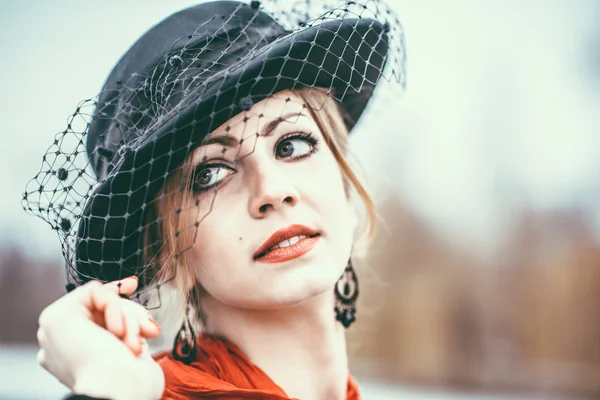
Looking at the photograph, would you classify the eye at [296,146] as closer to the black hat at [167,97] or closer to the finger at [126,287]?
the black hat at [167,97]

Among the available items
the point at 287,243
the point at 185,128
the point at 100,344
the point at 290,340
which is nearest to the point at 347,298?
the point at 290,340

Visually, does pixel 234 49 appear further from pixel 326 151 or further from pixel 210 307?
pixel 210 307

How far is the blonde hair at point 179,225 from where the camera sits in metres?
1.27

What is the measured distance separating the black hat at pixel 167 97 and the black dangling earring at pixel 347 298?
22.2 inches

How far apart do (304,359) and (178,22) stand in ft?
2.89

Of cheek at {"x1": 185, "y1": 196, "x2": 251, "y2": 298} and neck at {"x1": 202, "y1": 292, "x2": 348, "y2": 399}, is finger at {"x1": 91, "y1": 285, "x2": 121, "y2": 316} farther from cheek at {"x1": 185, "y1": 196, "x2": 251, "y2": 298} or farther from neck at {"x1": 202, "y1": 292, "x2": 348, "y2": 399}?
neck at {"x1": 202, "y1": 292, "x2": 348, "y2": 399}

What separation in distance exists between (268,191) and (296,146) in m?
0.18

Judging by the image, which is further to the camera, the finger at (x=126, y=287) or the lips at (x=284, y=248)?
the lips at (x=284, y=248)

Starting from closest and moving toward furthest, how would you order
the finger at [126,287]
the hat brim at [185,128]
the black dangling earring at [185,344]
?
the finger at [126,287] → the hat brim at [185,128] → the black dangling earring at [185,344]

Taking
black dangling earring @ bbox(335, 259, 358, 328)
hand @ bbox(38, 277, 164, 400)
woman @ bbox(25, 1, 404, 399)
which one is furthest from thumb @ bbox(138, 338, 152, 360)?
black dangling earring @ bbox(335, 259, 358, 328)

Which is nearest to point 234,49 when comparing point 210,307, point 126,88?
point 126,88

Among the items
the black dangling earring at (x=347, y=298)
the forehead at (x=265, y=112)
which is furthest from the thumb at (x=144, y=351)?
the black dangling earring at (x=347, y=298)

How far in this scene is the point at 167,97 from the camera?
47.0 inches

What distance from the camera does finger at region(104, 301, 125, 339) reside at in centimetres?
94
